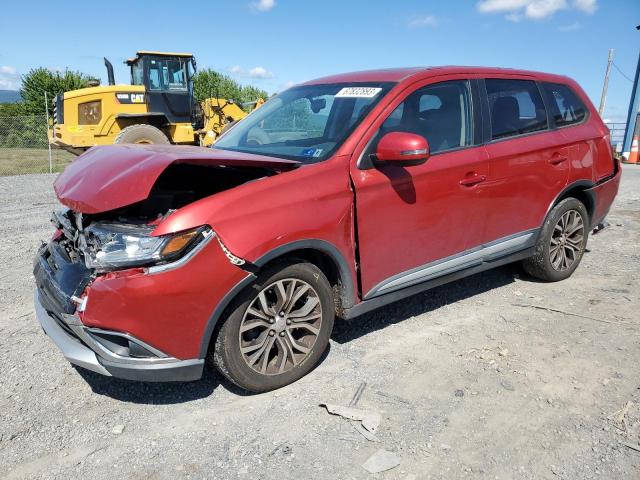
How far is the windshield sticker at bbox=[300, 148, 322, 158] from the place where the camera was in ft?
10.9

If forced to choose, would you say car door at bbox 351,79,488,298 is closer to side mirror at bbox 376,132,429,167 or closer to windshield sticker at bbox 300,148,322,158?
side mirror at bbox 376,132,429,167

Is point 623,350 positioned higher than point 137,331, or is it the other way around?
point 137,331

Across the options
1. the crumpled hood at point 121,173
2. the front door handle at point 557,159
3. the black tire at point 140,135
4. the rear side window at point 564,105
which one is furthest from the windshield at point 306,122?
the black tire at point 140,135

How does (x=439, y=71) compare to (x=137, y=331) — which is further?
(x=439, y=71)

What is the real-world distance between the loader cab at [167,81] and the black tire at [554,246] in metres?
11.9

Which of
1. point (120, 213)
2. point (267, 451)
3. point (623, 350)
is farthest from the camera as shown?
point (623, 350)

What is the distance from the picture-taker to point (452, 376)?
3.25 meters

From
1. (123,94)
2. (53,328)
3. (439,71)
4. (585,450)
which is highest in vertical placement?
(123,94)

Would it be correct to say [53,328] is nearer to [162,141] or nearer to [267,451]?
[267,451]

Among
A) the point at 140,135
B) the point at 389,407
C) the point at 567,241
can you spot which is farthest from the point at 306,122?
the point at 140,135

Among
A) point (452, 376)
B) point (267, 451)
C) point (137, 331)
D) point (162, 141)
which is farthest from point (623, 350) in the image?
point (162, 141)

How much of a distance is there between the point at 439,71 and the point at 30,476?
11.4 ft

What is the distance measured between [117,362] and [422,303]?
8.51 feet

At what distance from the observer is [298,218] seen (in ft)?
9.62
